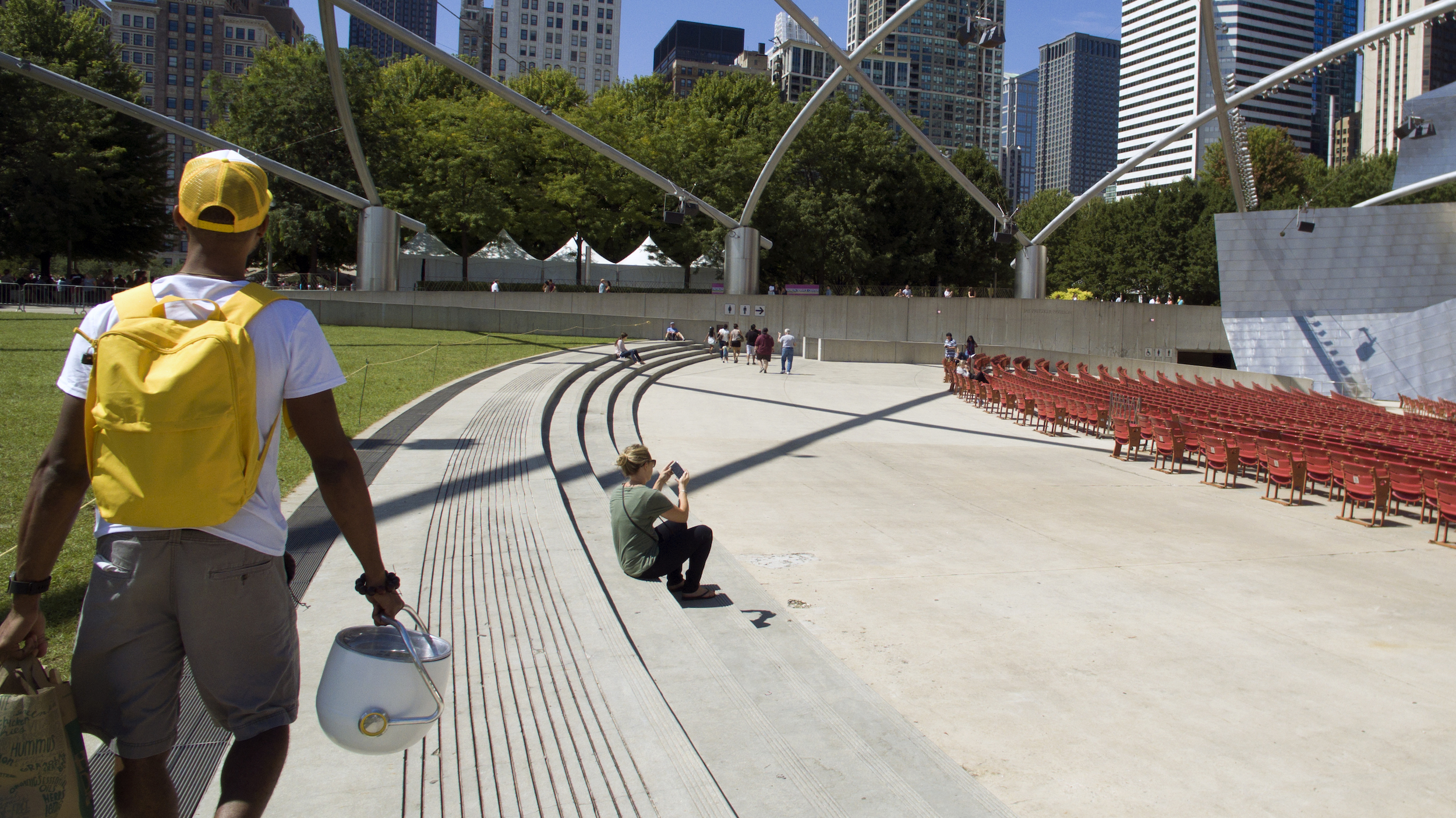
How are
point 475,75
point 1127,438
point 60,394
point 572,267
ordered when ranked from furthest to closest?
point 572,267 < point 475,75 < point 1127,438 < point 60,394

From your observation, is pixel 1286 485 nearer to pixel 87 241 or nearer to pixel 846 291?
pixel 846 291

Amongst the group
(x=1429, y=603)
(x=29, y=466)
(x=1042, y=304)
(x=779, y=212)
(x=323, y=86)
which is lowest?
(x=1429, y=603)

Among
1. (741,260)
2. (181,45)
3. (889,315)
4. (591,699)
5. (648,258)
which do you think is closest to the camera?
(591,699)

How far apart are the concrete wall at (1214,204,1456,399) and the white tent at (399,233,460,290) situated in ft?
118

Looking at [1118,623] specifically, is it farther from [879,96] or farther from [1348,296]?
[1348,296]

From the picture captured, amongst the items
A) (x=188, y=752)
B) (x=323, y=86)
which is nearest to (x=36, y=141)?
(x=323, y=86)

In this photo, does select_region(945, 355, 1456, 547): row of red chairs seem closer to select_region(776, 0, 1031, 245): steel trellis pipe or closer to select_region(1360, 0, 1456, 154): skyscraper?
select_region(776, 0, 1031, 245): steel trellis pipe

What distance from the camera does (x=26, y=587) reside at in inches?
90.0

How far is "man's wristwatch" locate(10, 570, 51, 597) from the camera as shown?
227 centimetres

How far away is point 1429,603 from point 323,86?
5275 cm

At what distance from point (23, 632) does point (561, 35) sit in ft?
608

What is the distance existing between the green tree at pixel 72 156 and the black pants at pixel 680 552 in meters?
44.7

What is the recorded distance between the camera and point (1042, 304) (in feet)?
137

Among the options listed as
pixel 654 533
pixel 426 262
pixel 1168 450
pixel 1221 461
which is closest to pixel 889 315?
pixel 426 262
